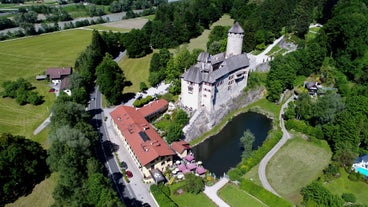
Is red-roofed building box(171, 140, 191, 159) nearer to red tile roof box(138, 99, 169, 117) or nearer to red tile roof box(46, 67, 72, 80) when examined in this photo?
red tile roof box(138, 99, 169, 117)

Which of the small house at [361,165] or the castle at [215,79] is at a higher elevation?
the castle at [215,79]

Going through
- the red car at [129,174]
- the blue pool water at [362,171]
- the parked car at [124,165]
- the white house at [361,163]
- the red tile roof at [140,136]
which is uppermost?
the red tile roof at [140,136]

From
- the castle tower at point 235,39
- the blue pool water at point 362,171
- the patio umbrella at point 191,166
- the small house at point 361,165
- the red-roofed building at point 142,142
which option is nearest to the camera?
the blue pool water at point 362,171

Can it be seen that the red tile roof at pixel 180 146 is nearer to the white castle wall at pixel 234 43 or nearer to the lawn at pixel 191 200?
the lawn at pixel 191 200

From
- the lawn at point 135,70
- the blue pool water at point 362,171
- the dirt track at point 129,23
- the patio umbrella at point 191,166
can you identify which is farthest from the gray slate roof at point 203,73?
the dirt track at point 129,23

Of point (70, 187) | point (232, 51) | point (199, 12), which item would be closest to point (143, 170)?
point (70, 187)

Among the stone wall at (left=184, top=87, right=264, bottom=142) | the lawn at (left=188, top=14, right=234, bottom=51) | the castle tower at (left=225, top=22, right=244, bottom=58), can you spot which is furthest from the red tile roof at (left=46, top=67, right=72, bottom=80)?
the castle tower at (left=225, top=22, right=244, bottom=58)

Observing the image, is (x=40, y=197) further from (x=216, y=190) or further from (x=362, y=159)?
(x=362, y=159)
